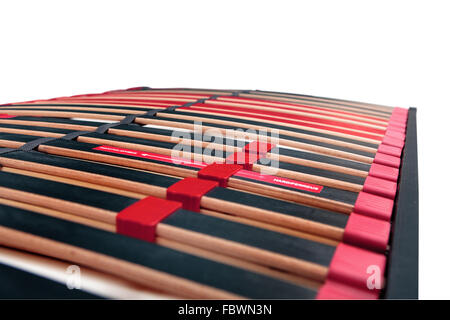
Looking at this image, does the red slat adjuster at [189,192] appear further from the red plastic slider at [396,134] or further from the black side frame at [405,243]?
the red plastic slider at [396,134]

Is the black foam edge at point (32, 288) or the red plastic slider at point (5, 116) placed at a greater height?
the red plastic slider at point (5, 116)

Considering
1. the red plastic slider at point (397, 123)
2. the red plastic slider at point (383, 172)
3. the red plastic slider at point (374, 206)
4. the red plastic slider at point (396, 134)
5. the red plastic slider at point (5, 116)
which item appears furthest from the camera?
the red plastic slider at point (397, 123)

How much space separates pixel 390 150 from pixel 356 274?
189 centimetres

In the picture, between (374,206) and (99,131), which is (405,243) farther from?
(99,131)

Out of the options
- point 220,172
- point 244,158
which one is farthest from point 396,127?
point 220,172

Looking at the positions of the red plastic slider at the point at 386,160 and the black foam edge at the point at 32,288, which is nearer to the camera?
the black foam edge at the point at 32,288

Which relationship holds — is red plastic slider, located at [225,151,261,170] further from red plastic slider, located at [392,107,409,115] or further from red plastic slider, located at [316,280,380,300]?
red plastic slider, located at [392,107,409,115]

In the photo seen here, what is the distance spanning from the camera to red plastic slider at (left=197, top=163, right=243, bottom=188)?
219cm

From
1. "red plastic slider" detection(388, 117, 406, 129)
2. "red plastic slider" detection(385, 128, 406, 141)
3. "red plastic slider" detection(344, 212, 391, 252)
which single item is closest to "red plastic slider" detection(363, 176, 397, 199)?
"red plastic slider" detection(344, 212, 391, 252)

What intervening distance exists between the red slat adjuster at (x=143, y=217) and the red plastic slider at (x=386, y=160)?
164 centimetres

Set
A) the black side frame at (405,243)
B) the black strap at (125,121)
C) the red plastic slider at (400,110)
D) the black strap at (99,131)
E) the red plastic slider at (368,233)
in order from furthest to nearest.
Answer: the red plastic slider at (400,110) → the black strap at (125,121) → the black strap at (99,131) → the red plastic slider at (368,233) → the black side frame at (405,243)

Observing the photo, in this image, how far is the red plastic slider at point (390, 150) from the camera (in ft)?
9.70

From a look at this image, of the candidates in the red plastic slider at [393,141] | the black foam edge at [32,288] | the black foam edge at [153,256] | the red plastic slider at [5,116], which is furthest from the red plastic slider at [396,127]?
the red plastic slider at [5,116]
